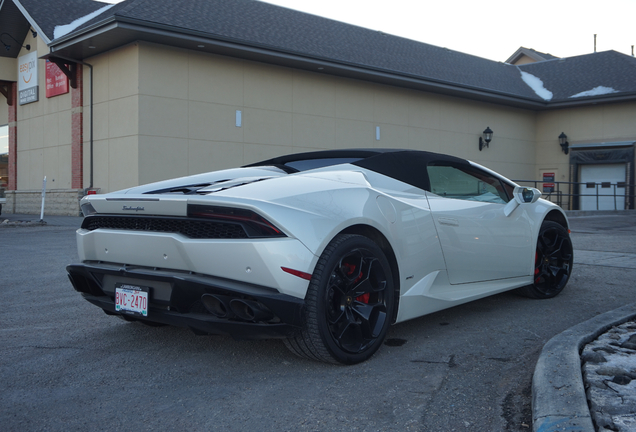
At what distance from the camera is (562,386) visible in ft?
8.30

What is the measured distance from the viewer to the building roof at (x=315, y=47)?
14062 mm

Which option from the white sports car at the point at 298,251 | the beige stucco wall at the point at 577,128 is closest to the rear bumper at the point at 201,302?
the white sports car at the point at 298,251

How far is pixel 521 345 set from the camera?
3631mm

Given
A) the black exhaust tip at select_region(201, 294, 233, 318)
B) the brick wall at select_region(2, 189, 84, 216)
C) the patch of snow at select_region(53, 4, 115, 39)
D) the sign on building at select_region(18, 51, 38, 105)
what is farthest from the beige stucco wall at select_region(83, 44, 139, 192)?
the black exhaust tip at select_region(201, 294, 233, 318)

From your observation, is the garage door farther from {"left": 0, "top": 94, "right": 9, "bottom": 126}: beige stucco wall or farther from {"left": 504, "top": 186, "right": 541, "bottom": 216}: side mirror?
{"left": 0, "top": 94, "right": 9, "bottom": 126}: beige stucco wall

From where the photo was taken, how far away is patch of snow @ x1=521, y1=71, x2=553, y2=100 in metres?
24.1

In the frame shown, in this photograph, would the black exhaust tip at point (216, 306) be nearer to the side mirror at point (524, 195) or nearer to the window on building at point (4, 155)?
the side mirror at point (524, 195)

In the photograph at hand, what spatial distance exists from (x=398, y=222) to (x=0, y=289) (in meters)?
4.17

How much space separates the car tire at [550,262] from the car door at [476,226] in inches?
12.2

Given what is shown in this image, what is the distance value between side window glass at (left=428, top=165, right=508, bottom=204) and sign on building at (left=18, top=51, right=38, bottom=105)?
58.3 feet

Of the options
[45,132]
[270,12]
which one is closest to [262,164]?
[270,12]

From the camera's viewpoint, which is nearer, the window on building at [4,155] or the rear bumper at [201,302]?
the rear bumper at [201,302]

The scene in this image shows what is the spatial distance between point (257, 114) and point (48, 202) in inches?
283

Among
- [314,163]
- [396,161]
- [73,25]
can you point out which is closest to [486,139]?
[73,25]
